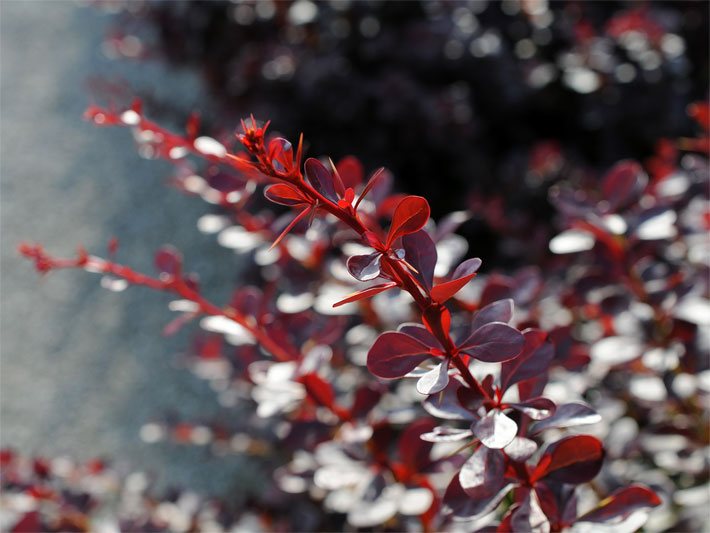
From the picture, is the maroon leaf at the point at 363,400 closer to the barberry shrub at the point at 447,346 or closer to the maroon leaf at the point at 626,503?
the barberry shrub at the point at 447,346

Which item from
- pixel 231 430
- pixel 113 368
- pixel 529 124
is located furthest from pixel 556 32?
pixel 113 368

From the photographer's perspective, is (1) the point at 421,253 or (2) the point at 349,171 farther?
(2) the point at 349,171

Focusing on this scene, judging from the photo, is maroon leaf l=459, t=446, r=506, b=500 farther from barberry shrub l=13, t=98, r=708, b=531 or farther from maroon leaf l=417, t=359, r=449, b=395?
maroon leaf l=417, t=359, r=449, b=395

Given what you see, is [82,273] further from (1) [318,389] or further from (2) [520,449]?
(2) [520,449]

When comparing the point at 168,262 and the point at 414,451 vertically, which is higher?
the point at 168,262

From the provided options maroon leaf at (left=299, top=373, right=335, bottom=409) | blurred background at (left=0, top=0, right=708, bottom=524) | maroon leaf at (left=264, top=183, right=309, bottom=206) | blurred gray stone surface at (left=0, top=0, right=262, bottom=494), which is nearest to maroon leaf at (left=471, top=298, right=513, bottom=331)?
maroon leaf at (left=264, top=183, right=309, bottom=206)

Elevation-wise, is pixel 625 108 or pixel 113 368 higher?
pixel 625 108

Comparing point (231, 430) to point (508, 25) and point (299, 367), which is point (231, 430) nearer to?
point (299, 367)

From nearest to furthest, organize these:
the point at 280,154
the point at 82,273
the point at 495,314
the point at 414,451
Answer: the point at 280,154, the point at 495,314, the point at 414,451, the point at 82,273

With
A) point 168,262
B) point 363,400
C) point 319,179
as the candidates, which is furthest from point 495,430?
point 168,262
